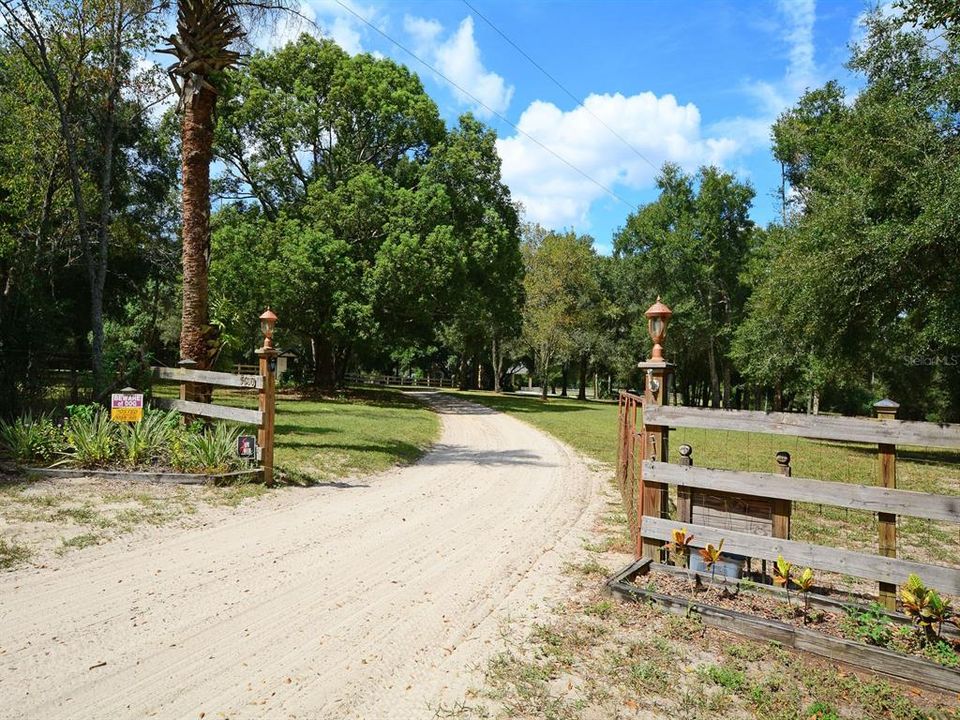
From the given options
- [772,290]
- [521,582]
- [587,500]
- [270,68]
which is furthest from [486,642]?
[270,68]

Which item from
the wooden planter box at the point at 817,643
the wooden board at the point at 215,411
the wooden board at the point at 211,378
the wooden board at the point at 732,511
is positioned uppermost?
the wooden board at the point at 211,378

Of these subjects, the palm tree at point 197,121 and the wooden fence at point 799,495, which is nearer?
the wooden fence at point 799,495

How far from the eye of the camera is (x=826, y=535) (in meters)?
6.96

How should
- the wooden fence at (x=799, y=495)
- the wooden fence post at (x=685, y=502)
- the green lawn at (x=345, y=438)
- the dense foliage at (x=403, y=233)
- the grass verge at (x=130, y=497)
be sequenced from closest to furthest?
the wooden fence at (x=799, y=495), the wooden fence post at (x=685, y=502), the grass verge at (x=130, y=497), the green lawn at (x=345, y=438), the dense foliage at (x=403, y=233)

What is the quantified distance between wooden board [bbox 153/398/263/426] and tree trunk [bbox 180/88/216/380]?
2.78ft

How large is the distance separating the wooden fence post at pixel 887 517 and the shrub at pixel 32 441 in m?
9.72

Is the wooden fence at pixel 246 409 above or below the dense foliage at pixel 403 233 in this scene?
below

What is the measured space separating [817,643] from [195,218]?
34.9ft

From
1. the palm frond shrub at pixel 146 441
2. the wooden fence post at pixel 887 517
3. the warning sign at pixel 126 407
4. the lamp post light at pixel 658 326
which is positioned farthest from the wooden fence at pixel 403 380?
the wooden fence post at pixel 887 517

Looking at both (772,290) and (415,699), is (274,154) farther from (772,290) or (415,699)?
(415,699)

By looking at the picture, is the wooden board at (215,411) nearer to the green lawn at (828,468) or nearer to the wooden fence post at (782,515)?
the wooden fence post at (782,515)

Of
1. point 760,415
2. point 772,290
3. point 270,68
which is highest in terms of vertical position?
point 270,68

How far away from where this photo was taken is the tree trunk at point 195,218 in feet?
33.3

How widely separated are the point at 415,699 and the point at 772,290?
1858 cm
